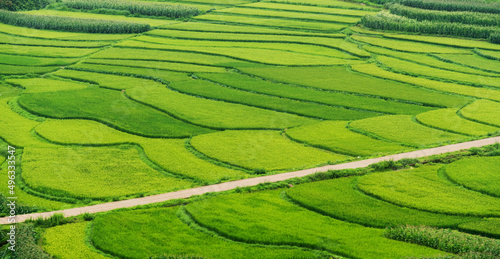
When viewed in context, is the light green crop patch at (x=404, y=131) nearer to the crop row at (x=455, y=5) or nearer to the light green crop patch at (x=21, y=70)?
the light green crop patch at (x=21, y=70)

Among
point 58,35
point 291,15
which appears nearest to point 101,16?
point 58,35

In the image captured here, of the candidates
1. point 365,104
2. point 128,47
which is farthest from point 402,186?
point 128,47

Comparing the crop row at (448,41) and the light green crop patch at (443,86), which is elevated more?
the crop row at (448,41)

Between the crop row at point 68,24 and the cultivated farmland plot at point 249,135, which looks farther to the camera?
the crop row at point 68,24

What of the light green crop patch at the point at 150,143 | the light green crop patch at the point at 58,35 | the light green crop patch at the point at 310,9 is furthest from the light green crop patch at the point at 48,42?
the light green crop patch at the point at 310,9

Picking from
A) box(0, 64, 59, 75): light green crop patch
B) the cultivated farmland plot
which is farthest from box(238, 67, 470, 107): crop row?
box(0, 64, 59, 75): light green crop patch

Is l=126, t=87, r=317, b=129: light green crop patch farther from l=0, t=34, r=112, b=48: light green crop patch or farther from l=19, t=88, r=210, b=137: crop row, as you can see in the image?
l=0, t=34, r=112, b=48: light green crop patch

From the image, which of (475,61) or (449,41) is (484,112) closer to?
(475,61)
